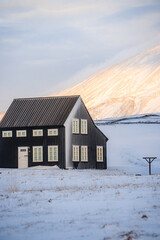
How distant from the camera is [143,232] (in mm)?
12539

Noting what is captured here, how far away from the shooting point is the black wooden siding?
4891 centimetres

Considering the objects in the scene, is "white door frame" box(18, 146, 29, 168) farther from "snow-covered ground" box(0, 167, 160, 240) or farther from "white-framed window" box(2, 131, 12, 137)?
"snow-covered ground" box(0, 167, 160, 240)

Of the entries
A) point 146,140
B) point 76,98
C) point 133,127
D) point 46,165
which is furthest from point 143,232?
point 133,127

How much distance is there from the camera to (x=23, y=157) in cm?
5016

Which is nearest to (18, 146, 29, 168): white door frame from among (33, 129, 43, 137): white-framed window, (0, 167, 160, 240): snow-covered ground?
(33, 129, 43, 137): white-framed window

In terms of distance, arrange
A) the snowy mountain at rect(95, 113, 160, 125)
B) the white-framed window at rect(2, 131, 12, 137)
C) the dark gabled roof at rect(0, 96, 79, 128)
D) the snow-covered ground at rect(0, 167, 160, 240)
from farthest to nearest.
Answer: the snowy mountain at rect(95, 113, 160, 125), the white-framed window at rect(2, 131, 12, 137), the dark gabled roof at rect(0, 96, 79, 128), the snow-covered ground at rect(0, 167, 160, 240)

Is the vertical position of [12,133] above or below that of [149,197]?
above

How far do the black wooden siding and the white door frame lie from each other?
12.6 inches

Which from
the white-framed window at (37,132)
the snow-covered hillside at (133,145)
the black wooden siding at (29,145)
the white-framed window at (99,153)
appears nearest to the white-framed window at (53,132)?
the black wooden siding at (29,145)

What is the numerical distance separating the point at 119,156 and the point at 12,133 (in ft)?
49.0

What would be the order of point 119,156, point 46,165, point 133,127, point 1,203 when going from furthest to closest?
point 133,127 < point 119,156 < point 46,165 < point 1,203

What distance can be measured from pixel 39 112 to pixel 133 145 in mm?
17634

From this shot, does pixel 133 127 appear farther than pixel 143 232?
Yes

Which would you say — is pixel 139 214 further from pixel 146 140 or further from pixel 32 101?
pixel 146 140
